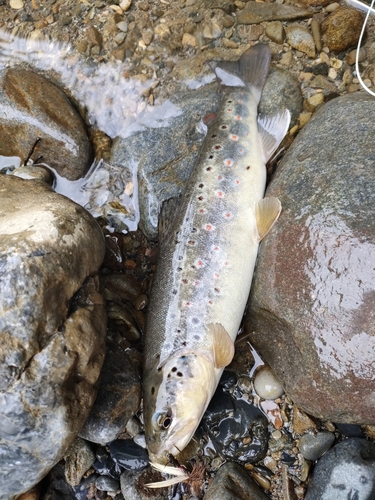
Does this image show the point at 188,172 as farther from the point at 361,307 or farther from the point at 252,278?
the point at 361,307

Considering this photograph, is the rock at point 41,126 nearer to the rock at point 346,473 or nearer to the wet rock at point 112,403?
the wet rock at point 112,403

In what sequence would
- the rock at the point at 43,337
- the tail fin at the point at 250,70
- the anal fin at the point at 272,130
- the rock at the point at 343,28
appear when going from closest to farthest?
the rock at the point at 43,337 → the anal fin at the point at 272,130 → the tail fin at the point at 250,70 → the rock at the point at 343,28

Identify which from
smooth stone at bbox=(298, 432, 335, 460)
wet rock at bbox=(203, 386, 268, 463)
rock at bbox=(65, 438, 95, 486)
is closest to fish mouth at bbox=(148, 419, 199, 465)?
wet rock at bbox=(203, 386, 268, 463)

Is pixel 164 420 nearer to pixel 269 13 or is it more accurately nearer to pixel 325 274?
pixel 325 274

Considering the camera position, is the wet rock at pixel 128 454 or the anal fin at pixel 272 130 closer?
the wet rock at pixel 128 454

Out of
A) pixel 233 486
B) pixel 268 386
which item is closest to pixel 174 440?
pixel 233 486

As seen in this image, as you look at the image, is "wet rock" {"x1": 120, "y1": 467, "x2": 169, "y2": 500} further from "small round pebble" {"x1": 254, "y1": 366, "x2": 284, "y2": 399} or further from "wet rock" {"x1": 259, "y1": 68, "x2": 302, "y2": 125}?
"wet rock" {"x1": 259, "y1": 68, "x2": 302, "y2": 125}

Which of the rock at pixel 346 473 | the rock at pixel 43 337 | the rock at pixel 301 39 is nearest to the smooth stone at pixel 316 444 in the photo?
the rock at pixel 346 473
